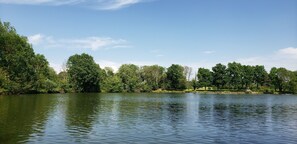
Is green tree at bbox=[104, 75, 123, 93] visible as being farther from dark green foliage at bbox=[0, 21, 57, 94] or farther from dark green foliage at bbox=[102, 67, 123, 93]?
dark green foliage at bbox=[0, 21, 57, 94]

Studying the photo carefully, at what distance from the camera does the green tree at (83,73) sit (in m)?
166

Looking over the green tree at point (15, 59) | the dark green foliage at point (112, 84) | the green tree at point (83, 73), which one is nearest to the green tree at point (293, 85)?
the dark green foliage at point (112, 84)

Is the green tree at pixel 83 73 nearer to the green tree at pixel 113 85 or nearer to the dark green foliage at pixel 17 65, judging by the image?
the green tree at pixel 113 85

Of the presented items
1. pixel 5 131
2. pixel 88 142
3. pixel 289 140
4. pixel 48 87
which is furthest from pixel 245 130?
pixel 48 87

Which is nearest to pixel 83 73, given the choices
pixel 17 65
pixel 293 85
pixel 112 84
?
pixel 112 84

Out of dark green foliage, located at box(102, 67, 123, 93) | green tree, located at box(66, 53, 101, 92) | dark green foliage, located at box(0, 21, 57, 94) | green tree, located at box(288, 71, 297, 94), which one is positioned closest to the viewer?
dark green foliage, located at box(0, 21, 57, 94)

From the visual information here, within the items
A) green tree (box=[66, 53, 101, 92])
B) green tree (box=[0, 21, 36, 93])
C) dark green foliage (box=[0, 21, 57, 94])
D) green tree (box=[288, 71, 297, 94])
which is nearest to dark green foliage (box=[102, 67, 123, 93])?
green tree (box=[66, 53, 101, 92])

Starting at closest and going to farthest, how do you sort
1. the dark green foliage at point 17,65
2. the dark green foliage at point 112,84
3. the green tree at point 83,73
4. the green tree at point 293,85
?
the dark green foliage at point 17,65 → the green tree at point 83,73 → the dark green foliage at point 112,84 → the green tree at point 293,85

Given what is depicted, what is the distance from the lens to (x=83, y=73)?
16500 centimetres

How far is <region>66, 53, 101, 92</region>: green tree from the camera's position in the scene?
166250 mm

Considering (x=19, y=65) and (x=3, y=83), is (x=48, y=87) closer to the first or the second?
(x=19, y=65)

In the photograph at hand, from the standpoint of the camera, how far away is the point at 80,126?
36.2 meters

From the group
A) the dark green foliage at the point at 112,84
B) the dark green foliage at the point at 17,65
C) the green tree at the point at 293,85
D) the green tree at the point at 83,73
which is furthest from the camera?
the green tree at the point at 293,85

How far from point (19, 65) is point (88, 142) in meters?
97.8
